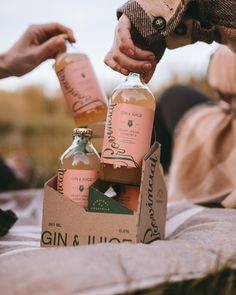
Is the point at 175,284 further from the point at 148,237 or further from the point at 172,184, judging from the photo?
the point at 172,184

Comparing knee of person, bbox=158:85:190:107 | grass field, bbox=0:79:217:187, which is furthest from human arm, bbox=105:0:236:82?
grass field, bbox=0:79:217:187

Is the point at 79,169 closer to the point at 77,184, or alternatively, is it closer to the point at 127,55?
the point at 77,184

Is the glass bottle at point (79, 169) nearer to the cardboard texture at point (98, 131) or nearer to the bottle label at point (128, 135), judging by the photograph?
the bottle label at point (128, 135)

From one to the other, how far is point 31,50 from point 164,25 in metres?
0.60

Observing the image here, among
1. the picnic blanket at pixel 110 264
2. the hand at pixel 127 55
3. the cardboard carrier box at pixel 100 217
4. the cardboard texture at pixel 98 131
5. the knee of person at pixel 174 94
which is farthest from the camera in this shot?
the knee of person at pixel 174 94

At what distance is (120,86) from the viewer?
1.17m

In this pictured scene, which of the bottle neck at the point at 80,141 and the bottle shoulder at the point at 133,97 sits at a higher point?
the bottle shoulder at the point at 133,97

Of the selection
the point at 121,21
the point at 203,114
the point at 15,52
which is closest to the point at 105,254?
the point at 121,21

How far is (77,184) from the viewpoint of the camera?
1130mm

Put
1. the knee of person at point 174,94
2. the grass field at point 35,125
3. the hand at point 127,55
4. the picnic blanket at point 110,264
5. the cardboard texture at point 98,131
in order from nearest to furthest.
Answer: the picnic blanket at point 110,264 → the hand at point 127,55 → the cardboard texture at point 98,131 → the knee of person at point 174,94 → the grass field at point 35,125

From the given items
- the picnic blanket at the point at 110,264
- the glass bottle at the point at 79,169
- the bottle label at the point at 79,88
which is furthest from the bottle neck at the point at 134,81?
the picnic blanket at the point at 110,264

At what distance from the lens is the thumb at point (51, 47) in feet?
5.36

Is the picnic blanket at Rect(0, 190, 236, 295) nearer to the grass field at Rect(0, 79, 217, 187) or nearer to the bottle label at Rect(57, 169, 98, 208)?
the bottle label at Rect(57, 169, 98, 208)

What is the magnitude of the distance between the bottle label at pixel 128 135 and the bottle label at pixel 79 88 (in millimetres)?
359
